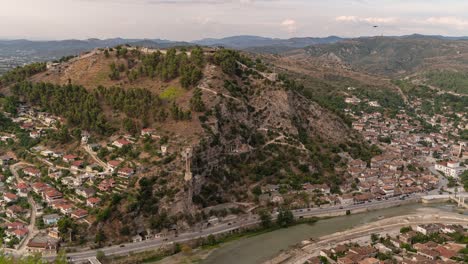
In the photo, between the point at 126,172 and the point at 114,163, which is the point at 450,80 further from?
the point at 126,172

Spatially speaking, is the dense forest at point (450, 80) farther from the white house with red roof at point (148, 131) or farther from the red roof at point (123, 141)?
the red roof at point (123, 141)

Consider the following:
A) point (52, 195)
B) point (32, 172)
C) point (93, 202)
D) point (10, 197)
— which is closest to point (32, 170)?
point (32, 172)

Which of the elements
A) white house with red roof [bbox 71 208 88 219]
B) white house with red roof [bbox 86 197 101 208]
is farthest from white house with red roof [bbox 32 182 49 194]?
white house with red roof [bbox 71 208 88 219]

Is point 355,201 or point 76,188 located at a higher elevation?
point 76,188

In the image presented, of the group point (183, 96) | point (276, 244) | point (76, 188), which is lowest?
point (276, 244)

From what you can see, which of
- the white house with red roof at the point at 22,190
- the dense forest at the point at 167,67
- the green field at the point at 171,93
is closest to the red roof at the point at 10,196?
the white house with red roof at the point at 22,190

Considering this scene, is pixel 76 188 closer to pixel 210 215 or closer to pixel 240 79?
pixel 210 215

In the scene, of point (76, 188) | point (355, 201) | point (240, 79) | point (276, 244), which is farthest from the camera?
point (240, 79)

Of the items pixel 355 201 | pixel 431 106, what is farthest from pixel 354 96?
pixel 355 201
